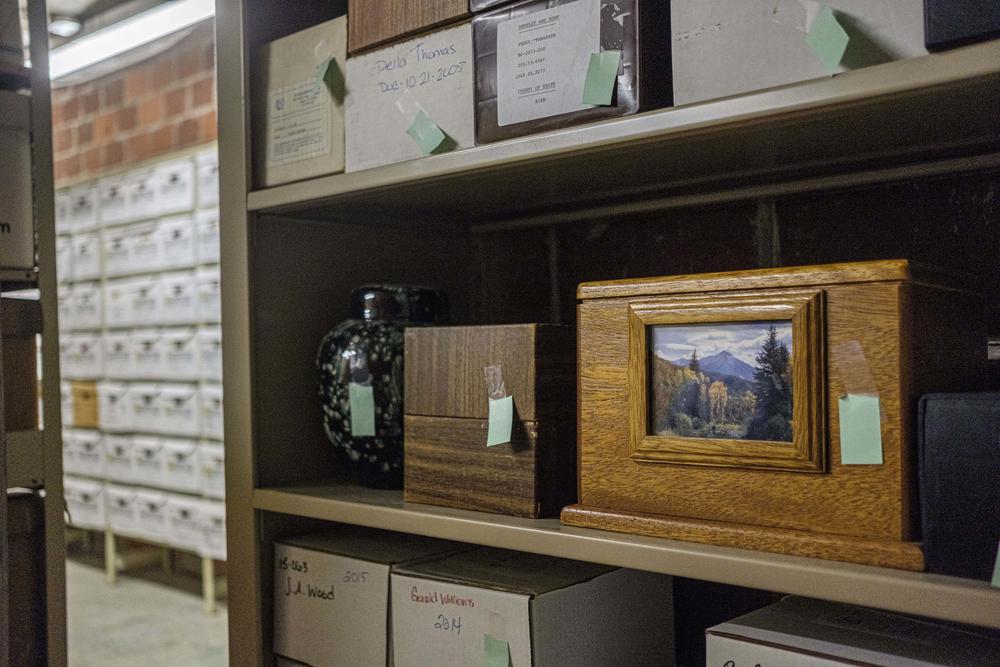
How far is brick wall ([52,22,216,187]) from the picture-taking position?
140 inches

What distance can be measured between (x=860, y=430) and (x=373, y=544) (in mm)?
823

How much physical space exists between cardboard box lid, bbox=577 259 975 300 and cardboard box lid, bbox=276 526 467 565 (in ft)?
1.73

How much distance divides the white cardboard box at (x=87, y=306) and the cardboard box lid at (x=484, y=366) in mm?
3038

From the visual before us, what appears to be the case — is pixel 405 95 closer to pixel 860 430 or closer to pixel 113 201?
pixel 860 430

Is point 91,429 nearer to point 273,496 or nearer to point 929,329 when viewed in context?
point 273,496

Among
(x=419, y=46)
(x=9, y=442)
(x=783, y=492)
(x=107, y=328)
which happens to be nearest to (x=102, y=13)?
(x=107, y=328)

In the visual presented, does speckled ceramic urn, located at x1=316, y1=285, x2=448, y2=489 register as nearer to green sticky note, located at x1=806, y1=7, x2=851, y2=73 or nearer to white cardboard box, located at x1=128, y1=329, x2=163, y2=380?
green sticky note, located at x1=806, y1=7, x2=851, y2=73

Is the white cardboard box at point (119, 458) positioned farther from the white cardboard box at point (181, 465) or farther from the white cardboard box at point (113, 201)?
the white cardboard box at point (113, 201)

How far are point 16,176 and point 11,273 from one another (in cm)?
17

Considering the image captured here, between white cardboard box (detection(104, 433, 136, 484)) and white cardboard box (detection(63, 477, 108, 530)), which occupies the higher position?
white cardboard box (detection(104, 433, 136, 484))

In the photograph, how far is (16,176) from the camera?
4.91 ft

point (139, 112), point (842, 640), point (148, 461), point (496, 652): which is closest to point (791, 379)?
point (842, 640)

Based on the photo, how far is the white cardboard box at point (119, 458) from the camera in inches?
145

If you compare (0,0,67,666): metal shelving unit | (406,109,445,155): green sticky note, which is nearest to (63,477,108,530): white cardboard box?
(0,0,67,666): metal shelving unit
